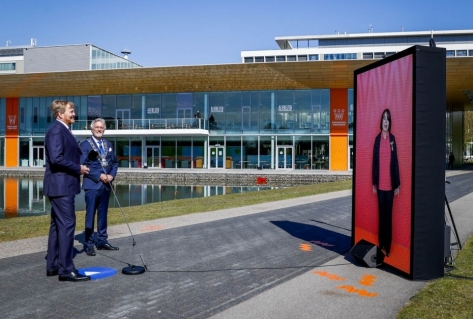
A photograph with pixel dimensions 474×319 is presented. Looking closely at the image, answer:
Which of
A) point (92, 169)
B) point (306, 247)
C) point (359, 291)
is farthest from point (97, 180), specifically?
point (359, 291)

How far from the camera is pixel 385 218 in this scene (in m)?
5.75

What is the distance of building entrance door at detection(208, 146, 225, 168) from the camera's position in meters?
38.8

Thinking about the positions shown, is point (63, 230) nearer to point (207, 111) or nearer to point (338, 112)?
point (338, 112)

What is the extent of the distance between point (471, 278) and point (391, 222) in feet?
3.52

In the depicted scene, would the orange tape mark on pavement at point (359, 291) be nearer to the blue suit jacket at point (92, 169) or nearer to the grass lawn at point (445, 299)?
the grass lawn at point (445, 299)

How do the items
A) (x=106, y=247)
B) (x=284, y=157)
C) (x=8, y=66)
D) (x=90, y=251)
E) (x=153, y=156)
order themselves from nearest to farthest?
(x=90, y=251) < (x=106, y=247) < (x=284, y=157) < (x=153, y=156) < (x=8, y=66)

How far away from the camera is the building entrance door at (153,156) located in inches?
1588

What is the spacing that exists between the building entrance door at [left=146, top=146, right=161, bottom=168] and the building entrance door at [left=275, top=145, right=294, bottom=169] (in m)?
10.8

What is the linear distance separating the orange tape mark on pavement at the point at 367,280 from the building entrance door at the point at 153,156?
118 feet

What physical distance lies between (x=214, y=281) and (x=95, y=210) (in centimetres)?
240

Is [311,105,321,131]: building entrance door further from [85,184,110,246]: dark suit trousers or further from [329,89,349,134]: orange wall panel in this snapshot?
[85,184,110,246]: dark suit trousers

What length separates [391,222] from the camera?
18.6ft

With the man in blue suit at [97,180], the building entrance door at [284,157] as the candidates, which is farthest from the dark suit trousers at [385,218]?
the building entrance door at [284,157]

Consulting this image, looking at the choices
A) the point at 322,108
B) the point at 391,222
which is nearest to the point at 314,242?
the point at 391,222
